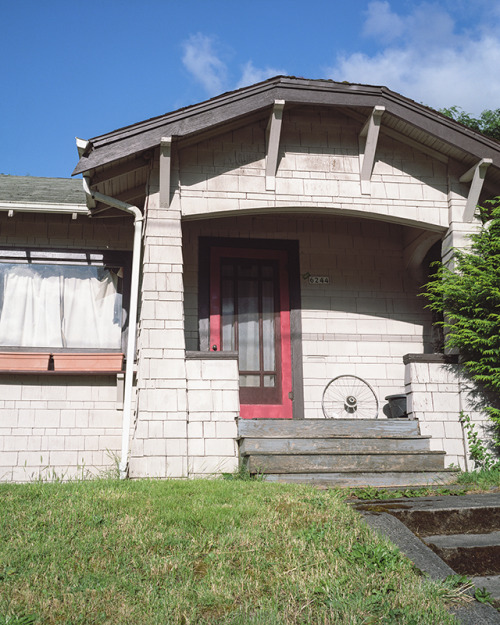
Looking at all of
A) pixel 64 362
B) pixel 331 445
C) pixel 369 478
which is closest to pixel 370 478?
pixel 369 478

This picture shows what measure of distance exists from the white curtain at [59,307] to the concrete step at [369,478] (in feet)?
11.2

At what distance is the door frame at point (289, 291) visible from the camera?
30.0 feet

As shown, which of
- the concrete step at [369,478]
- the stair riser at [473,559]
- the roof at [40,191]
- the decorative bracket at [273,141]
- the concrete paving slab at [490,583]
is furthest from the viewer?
the roof at [40,191]

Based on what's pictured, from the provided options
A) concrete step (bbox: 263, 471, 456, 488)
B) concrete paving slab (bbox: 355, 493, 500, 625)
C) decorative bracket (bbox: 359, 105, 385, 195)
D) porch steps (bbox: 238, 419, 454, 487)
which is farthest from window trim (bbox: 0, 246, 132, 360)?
concrete paving slab (bbox: 355, 493, 500, 625)

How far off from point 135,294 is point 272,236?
264cm

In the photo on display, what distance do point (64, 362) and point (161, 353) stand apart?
1765 millimetres

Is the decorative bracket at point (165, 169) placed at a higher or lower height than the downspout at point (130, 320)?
higher

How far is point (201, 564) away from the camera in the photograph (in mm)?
4008

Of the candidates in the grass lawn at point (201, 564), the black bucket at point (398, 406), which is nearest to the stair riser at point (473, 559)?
the grass lawn at point (201, 564)

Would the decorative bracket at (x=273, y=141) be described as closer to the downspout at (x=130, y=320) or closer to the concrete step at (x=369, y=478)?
the downspout at (x=130, y=320)

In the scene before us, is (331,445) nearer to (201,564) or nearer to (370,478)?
(370,478)

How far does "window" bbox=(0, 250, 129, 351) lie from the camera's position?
898 cm

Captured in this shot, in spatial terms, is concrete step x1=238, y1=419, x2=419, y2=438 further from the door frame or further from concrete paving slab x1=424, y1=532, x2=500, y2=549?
concrete paving slab x1=424, y1=532, x2=500, y2=549

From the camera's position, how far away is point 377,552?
4.02m
